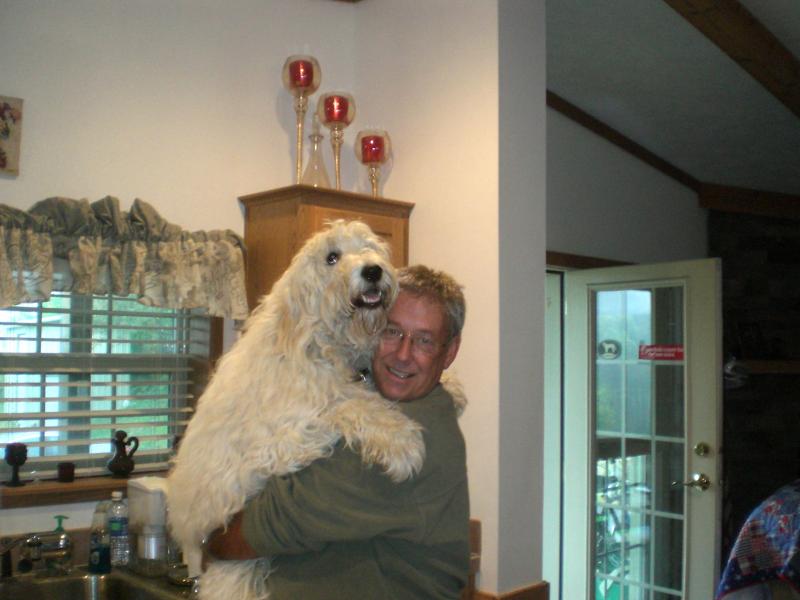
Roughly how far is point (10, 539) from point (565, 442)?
3003 millimetres

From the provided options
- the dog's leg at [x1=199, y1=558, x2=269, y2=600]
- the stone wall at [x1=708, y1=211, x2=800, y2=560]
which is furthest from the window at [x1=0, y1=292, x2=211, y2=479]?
the stone wall at [x1=708, y1=211, x2=800, y2=560]

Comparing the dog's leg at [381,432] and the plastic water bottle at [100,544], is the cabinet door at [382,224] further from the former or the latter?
the dog's leg at [381,432]

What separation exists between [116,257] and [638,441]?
9.68 ft

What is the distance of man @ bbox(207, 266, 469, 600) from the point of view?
146 cm

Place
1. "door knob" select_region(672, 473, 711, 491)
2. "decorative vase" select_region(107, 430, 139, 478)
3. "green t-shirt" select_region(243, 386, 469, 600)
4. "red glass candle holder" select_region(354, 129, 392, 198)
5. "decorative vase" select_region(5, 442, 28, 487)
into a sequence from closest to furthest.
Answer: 1. "green t-shirt" select_region(243, 386, 469, 600)
2. "decorative vase" select_region(5, 442, 28, 487)
3. "decorative vase" select_region(107, 430, 139, 478)
4. "red glass candle holder" select_region(354, 129, 392, 198)
5. "door knob" select_region(672, 473, 711, 491)

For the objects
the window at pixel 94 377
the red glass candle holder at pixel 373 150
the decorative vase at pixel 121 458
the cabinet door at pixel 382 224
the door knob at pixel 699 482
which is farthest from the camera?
the door knob at pixel 699 482

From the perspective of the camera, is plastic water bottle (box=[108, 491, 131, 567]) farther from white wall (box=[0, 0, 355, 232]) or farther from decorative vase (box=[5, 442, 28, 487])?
white wall (box=[0, 0, 355, 232])

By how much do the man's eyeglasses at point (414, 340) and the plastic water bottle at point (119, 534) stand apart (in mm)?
1485

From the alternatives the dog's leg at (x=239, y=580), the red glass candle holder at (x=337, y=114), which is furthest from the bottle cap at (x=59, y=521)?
the red glass candle holder at (x=337, y=114)

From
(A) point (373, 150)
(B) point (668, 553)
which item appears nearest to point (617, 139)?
(A) point (373, 150)

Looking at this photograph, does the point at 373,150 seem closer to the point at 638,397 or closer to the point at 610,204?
the point at 610,204

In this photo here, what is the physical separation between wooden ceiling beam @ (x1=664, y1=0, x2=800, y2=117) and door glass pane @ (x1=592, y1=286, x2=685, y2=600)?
1.11 metres

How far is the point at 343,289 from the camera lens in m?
1.70

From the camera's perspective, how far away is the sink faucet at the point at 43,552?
8.46 feet
